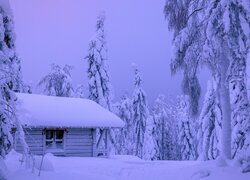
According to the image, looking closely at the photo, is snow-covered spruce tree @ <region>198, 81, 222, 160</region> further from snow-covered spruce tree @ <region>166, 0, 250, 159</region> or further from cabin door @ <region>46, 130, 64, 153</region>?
cabin door @ <region>46, 130, 64, 153</region>

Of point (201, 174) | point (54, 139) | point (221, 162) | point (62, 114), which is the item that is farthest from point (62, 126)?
point (201, 174)

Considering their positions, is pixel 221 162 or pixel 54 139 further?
pixel 54 139

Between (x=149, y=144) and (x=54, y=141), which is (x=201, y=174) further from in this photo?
(x=149, y=144)

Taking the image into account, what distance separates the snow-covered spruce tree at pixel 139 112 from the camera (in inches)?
1793

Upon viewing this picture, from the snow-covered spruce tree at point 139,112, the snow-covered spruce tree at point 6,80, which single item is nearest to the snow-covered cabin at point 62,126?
the snow-covered spruce tree at point 6,80

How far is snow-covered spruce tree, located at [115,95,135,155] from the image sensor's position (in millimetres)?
50250

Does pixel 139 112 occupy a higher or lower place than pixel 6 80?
lower

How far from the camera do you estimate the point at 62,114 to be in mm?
25375

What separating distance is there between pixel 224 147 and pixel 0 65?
33.4ft

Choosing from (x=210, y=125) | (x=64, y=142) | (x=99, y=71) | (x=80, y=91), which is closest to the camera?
(x=64, y=142)

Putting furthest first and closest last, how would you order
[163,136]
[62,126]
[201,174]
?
1. [163,136]
2. [62,126]
3. [201,174]

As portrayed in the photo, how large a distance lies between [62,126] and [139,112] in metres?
23.5

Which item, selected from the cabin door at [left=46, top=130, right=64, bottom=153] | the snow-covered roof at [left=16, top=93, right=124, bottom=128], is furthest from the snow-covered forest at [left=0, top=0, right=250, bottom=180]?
the cabin door at [left=46, top=130, right=64, bottom=153]

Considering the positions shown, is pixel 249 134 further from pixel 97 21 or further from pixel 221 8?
pixel 97 21
